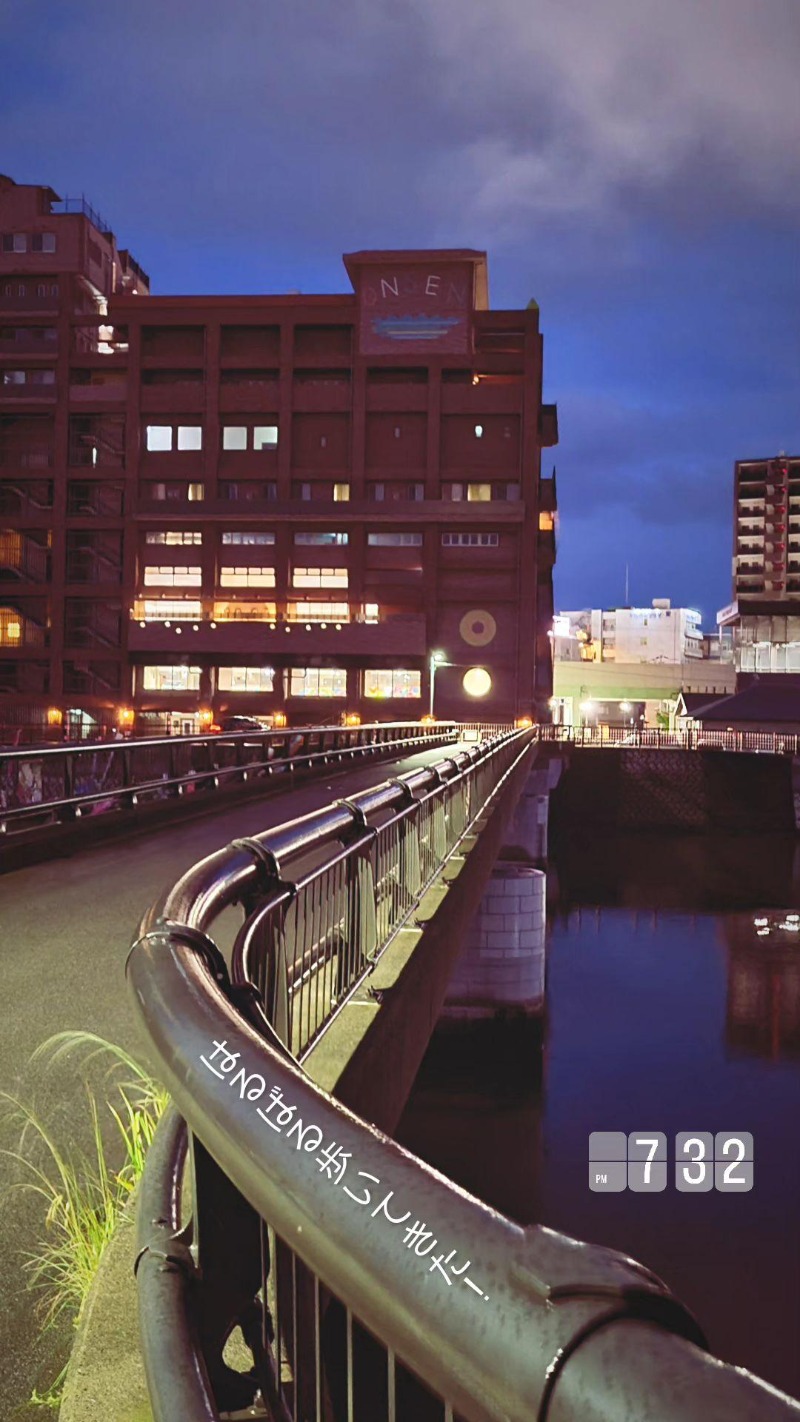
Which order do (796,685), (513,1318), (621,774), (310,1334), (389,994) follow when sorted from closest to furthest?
1. (513,1318)
2. (310,1334)
3. (389,994)
4. (621,774)
5. (796,685)

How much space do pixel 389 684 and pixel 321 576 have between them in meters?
9.29

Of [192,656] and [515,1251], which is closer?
[515,1251]

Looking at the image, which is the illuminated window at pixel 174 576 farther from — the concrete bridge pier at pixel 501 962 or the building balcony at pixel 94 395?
the concrete bridge pier at pixel 501 962

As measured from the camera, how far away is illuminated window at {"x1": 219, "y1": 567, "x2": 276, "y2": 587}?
7288 centimetres

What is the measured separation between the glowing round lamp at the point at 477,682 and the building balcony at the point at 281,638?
11.9 ft

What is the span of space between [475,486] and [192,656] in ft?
78.2

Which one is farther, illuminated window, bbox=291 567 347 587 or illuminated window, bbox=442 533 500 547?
illuminated window, bbox=291 567 347 587

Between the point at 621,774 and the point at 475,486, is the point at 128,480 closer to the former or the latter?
the point at 475,486

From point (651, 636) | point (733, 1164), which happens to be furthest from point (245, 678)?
point (651, 636)

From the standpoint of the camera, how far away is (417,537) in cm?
7162

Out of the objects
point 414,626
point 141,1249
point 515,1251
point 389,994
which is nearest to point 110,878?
point 389,994

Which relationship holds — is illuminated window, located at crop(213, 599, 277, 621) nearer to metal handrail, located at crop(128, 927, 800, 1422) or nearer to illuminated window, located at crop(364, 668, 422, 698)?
illuminated window, located at crop(364, 668, 422, 698)

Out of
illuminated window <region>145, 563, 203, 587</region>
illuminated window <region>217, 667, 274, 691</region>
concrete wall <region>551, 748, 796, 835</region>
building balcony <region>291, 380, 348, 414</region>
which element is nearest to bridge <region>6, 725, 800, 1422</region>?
concrete wall <region>551, 748, 796, 835</region>

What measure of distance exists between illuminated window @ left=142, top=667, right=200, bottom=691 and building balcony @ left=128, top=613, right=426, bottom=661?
181 centimetres
